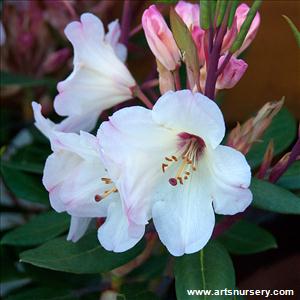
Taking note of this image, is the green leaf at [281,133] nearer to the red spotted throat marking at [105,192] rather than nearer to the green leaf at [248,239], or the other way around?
the green leaf at [248,239]

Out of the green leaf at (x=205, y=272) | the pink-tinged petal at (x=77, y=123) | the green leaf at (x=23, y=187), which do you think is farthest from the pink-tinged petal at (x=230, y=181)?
the green leaf at (x=23, y=187)

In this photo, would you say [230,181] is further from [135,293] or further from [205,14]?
[135,293]

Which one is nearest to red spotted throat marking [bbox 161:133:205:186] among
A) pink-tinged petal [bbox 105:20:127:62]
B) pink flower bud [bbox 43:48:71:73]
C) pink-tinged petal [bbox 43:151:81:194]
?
pink-tinged petal [bbox 43:151:81:194]

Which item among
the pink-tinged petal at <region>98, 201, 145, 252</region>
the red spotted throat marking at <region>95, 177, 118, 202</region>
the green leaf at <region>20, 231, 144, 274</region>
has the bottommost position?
the green leaf at <region>20, 231, 144, 274</region>

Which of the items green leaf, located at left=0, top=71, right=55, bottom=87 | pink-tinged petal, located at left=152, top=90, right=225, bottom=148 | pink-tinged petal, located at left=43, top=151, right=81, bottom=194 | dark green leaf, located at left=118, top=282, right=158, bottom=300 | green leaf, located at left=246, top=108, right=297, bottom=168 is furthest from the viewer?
green leaf, located at left=0, top=71, right=55, bottom=87

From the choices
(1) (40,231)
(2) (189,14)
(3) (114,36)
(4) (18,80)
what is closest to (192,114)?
(2) (189,14)

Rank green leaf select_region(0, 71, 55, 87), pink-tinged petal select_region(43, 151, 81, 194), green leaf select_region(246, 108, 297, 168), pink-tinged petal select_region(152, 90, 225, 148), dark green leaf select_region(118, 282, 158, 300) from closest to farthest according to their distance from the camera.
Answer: pink-tinged petal select_region(152, 90, 225, 148)
pink-tinged petal select_region(43, 151, 81, 194)
dark green leaf select_region(118, 282, 158, 300)
green leaf select_region(246, 108, 297, 168)
green leaf select_region(0, 71, 55, 87)

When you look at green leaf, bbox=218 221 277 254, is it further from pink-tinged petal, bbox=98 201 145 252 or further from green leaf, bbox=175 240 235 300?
pink-tinged petal, bbox=98 201 145 252
